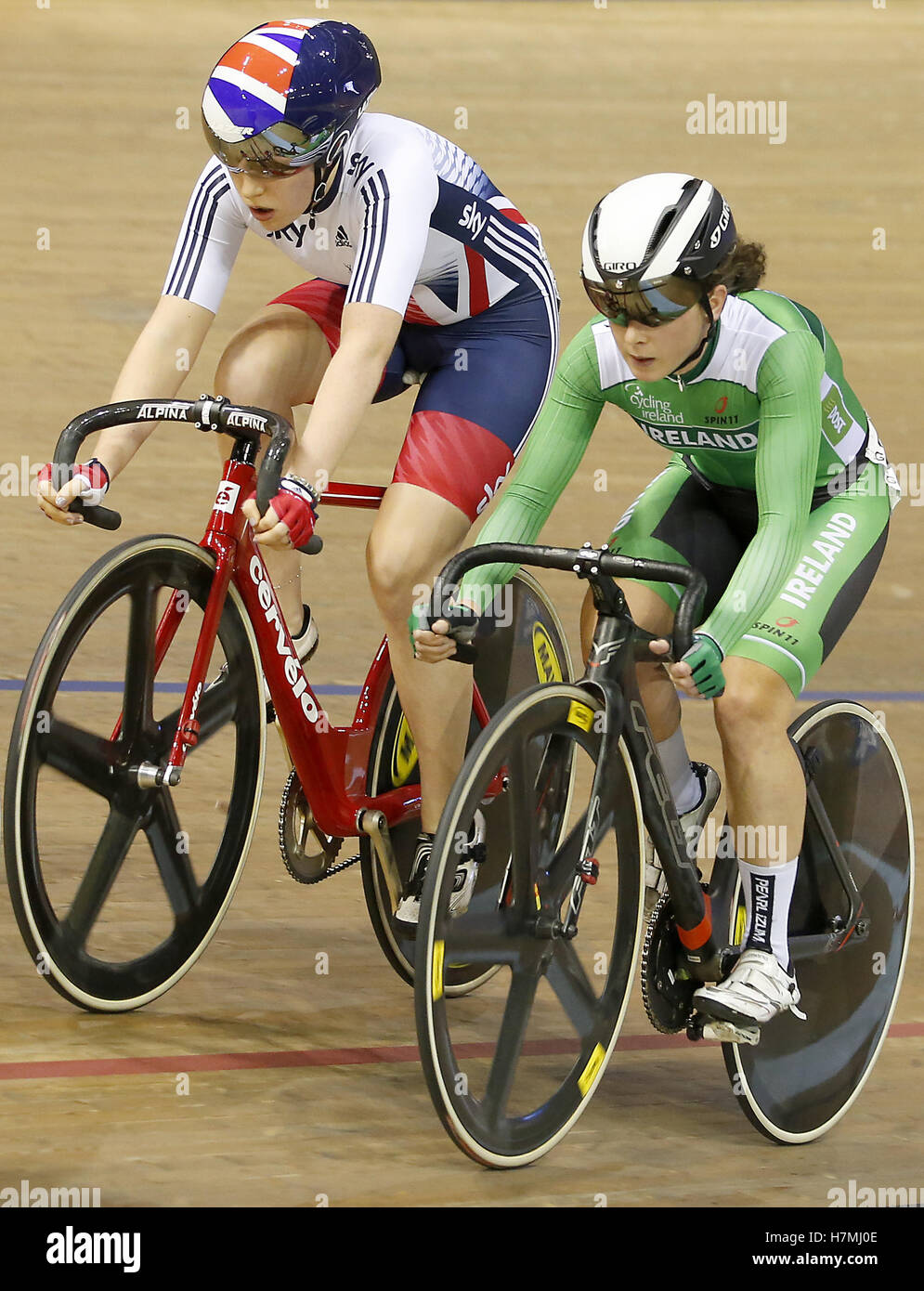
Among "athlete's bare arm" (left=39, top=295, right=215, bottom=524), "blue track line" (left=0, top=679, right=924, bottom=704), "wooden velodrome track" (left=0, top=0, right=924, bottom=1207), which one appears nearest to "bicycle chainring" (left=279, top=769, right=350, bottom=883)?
"wooden velodrome track" (left=0, top=0, right=924, bottom=1207)

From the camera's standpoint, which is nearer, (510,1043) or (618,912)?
(510,1043)

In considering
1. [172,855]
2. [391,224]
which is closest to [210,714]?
[172,855]

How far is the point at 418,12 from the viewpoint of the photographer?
15.0m

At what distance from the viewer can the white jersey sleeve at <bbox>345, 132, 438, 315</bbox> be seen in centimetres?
305

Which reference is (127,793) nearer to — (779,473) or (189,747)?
(189,747)

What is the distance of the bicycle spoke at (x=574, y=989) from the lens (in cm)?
284

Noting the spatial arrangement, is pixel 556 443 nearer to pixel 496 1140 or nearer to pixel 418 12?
pixel 496 1140

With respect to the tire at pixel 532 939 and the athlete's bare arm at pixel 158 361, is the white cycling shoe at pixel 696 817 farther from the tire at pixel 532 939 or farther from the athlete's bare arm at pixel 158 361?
the athlete's bare arm at pixel 158 361

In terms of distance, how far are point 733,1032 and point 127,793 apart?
1.11 m

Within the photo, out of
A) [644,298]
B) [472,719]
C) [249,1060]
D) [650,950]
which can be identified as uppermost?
[644,298]

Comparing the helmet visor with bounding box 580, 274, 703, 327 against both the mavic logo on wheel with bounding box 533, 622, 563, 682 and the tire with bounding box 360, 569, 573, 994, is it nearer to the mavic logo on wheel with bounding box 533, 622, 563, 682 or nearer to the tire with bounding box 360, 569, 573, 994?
the tire with bounding box 360, 569, 573, 994

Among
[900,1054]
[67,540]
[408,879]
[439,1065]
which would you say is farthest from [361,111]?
[67,540]

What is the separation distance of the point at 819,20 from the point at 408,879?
13.6m

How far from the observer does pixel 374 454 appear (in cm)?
813
